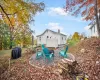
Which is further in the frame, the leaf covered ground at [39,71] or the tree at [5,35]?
the tree at [5,35]

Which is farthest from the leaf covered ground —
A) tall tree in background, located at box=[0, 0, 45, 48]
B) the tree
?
the tree

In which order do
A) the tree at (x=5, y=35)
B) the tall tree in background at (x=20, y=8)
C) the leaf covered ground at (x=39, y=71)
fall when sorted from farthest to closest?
the tree at (x=5, y=35) → the tall tree in background at (x=20, y=8) → the leaf covered ground at (x=39, y=71)

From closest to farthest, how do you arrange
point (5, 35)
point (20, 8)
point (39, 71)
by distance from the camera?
point (39, 71) → point (20, 8) → point (5, 35)

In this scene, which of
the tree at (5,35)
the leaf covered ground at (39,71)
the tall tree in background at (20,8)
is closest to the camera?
the leaf covered ground at (39,71)

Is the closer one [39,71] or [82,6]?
[39,71]

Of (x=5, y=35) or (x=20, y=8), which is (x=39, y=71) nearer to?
(x=20, y=8)

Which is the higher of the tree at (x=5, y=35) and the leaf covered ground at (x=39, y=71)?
the tree at (x=5, y=35)

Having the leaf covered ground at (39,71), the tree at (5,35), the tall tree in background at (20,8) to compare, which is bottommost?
the leaf covered ground at (39,71)

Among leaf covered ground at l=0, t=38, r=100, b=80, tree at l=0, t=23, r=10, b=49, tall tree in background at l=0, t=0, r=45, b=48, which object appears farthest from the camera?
tree at l=0, t=23, r=10, b=49

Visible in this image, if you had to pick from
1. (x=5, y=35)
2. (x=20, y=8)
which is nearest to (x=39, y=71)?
(x=20, y=8)

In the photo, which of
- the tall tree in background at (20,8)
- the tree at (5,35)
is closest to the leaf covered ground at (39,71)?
the tall tree in background at (20,8)

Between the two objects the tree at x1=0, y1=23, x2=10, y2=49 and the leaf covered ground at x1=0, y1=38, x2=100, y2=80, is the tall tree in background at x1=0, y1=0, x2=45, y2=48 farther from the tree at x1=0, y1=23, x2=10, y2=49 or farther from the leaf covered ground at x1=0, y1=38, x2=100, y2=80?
the leaf covered ground at x1=0, y1=38, x2=100, y2=80

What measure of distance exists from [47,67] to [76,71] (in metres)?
1.88

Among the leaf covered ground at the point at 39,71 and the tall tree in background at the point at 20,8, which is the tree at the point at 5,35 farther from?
the leaf covered ground at the point at 39,71
